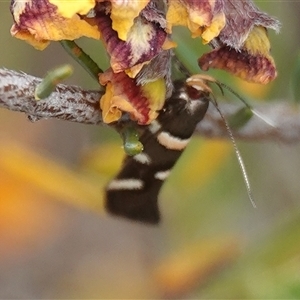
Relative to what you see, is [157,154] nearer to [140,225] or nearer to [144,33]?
[144,33]

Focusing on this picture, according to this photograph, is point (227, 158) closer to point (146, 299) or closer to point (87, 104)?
point (146, 299)

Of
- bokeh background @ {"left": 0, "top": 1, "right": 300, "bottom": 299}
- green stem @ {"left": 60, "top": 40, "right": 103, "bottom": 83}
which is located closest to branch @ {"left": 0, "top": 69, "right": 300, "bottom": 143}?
green stem @ {"left": 60, "top": 40, "right": 103, "bottom": 83}

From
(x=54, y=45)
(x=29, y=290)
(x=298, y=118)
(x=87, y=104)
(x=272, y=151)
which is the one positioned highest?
(x=87, y=104)

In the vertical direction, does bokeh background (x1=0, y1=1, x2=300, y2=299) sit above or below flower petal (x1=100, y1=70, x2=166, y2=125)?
below

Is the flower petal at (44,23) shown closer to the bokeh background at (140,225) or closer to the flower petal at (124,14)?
the flower petal at (124,14)

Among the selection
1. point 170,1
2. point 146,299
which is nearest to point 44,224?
point 146,299

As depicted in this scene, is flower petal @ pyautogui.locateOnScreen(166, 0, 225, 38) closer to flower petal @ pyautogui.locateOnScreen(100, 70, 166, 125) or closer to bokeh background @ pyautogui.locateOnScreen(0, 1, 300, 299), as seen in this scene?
flower petal @ pyautogui.locateOnScreen(100, 70, 166, 125)
